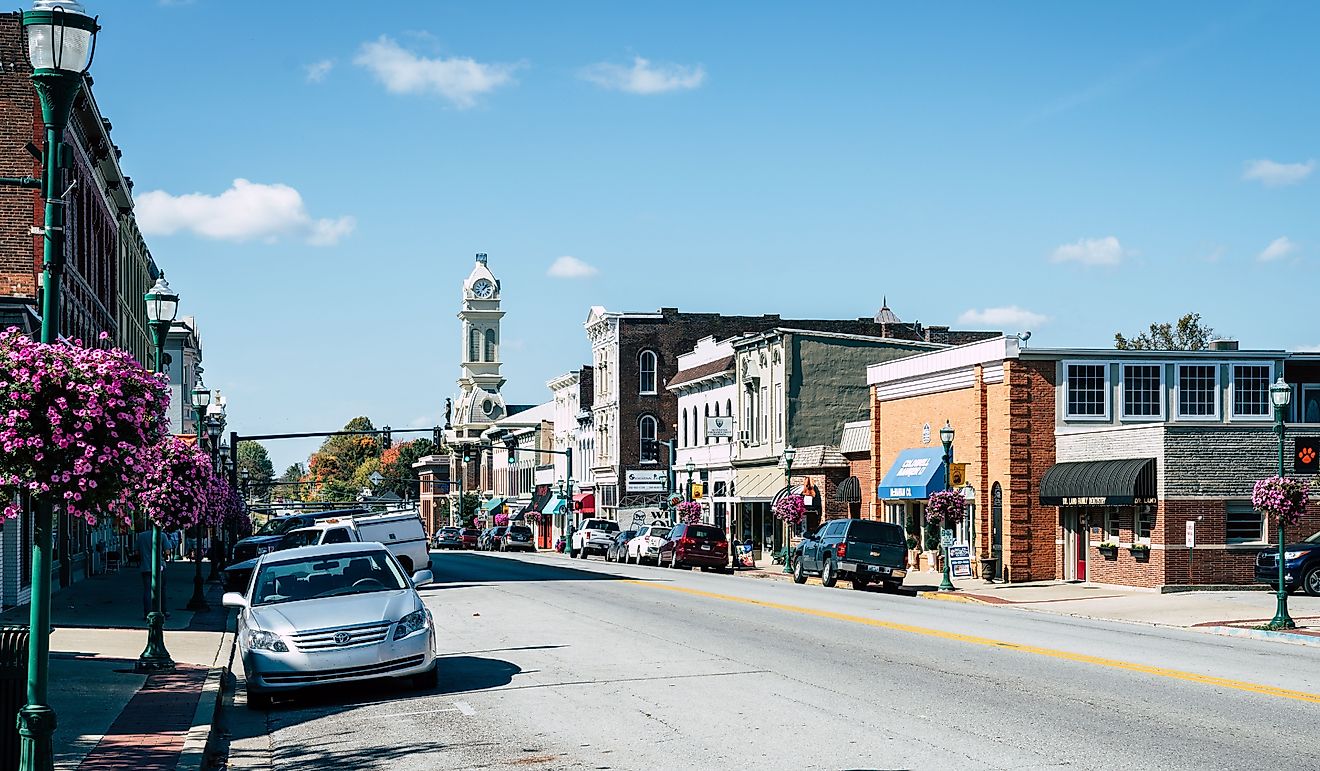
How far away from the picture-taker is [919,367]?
49219 mm

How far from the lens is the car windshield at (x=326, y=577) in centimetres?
1706

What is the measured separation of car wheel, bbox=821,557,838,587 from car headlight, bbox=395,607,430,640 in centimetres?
2411

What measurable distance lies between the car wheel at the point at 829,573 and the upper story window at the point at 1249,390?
12818mm

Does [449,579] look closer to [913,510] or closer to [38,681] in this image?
[913,510]

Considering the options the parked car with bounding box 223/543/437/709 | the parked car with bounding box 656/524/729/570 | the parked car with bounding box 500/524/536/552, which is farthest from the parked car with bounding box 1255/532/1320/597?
the parked car with bounding box 500/524/536/552

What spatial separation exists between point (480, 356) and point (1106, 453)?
392 feet

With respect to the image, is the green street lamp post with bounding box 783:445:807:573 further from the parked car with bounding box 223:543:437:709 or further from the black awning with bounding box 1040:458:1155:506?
the parked car with bounding box 223:543:437:709

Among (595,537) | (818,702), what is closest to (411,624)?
(818,702)

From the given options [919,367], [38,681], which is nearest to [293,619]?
[38,681]

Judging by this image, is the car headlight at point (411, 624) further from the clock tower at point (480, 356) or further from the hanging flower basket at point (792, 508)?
the clock tower at point (480, 356)

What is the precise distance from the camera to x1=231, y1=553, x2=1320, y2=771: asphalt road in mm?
11828

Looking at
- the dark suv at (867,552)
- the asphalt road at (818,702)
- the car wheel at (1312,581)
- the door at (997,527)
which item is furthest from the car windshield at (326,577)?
the door at (997,527)

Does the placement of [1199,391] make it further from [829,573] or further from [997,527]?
[829,573]

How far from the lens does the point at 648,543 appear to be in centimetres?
5909
